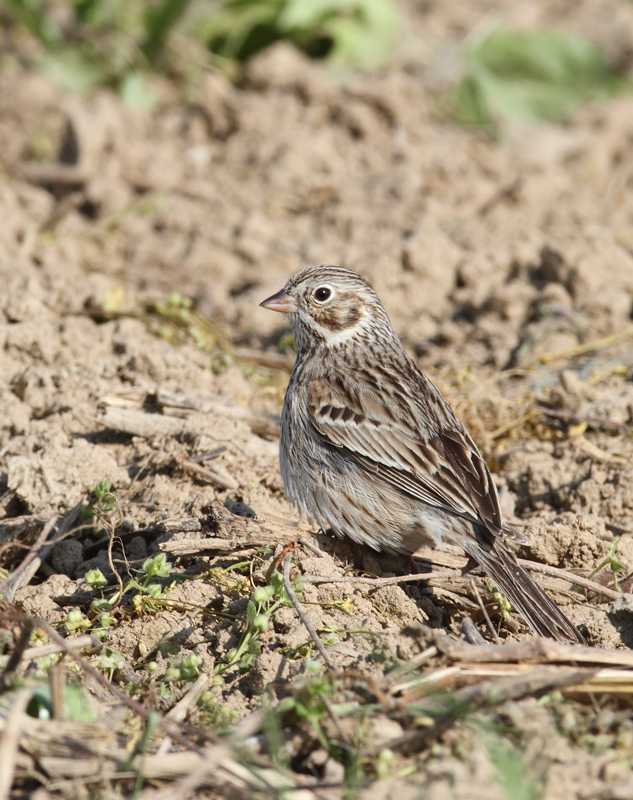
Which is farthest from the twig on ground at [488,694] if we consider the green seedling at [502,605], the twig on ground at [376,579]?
the twig on ground at [376,579]

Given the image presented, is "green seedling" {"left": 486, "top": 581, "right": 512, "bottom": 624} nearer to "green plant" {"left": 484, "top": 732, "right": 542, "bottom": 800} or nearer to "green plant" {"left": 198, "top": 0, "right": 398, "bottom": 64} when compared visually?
"green plant" {"left": 484, "top": 732, "right": 542, "bottom": 800}

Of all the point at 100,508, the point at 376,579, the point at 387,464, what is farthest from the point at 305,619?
the point at 100,508

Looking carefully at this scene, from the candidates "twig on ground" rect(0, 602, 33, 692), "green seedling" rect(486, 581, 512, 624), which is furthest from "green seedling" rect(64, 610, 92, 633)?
"green seedling" rect(486, 581, 512, 624)

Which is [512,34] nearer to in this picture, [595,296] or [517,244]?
[517,244]

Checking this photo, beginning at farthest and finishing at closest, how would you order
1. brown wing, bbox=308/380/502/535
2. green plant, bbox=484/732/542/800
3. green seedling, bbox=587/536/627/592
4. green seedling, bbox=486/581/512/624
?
1. brown wing, bbox=308/380/502/535
2. green seedling, bbox=587/536/627/592
3. green seedling, bbox=486/581/512/624
4. green plant, bbox=484/732/542/800

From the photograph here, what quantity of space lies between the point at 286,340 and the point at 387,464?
93.4 inches

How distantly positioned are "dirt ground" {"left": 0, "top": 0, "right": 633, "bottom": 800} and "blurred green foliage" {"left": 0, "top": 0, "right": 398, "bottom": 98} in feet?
0.98

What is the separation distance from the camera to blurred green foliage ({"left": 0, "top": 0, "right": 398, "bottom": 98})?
934cm

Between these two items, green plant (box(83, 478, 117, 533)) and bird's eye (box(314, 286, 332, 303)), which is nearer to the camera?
green plant (box(83, 478, 117, 533))

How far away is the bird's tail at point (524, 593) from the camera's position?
3.98 meters

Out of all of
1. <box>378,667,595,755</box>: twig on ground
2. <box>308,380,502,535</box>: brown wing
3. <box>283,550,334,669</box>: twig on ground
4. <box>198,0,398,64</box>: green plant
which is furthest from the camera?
<box>198,0,398,64</box>: green plant

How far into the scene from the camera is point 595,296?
693 centimetres

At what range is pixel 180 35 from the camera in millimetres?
9719

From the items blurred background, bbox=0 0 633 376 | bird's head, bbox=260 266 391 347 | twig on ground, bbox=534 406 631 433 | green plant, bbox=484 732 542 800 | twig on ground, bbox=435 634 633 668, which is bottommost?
→ green plant, bbox=484 732 542 800
